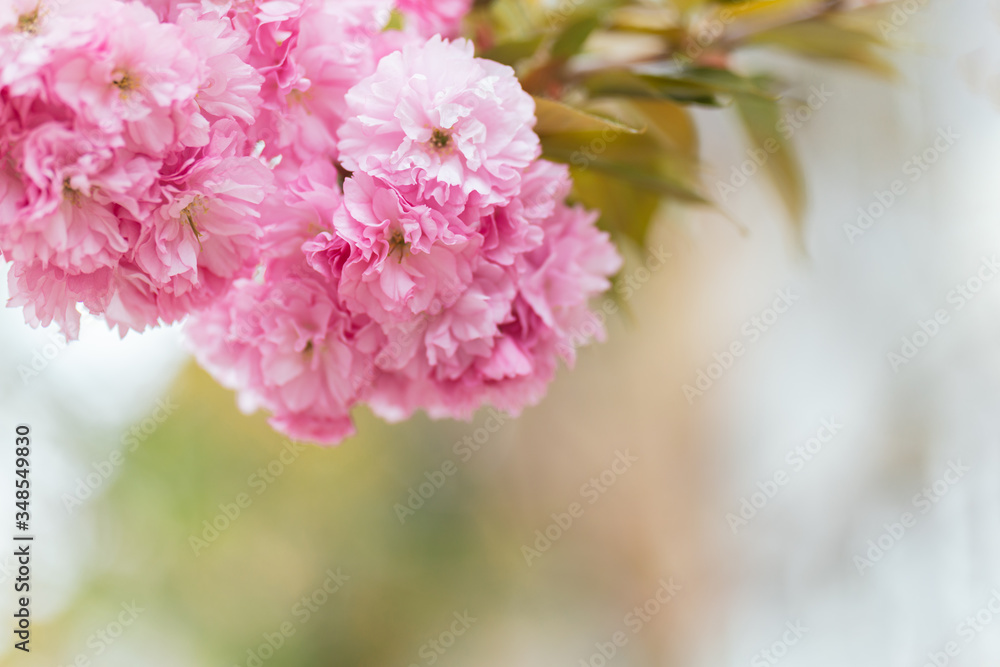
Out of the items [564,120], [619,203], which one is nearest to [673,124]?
[619,203]

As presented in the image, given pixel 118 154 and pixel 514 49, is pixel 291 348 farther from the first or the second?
pixel 514 49

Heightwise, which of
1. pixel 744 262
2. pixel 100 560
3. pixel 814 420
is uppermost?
pixel 744 262

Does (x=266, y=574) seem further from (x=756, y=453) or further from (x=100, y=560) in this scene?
(x=756, y=453)

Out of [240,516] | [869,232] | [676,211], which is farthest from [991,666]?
[240,516]

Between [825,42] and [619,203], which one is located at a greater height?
[825,42]

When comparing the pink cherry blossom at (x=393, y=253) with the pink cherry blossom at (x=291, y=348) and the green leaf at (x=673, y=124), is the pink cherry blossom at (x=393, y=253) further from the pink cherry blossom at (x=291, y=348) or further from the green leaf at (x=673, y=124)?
the green leaf at (x=673, y=124)

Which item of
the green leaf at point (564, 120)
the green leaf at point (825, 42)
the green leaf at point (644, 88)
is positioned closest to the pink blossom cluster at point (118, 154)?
the green leaf at point (564, 120)
